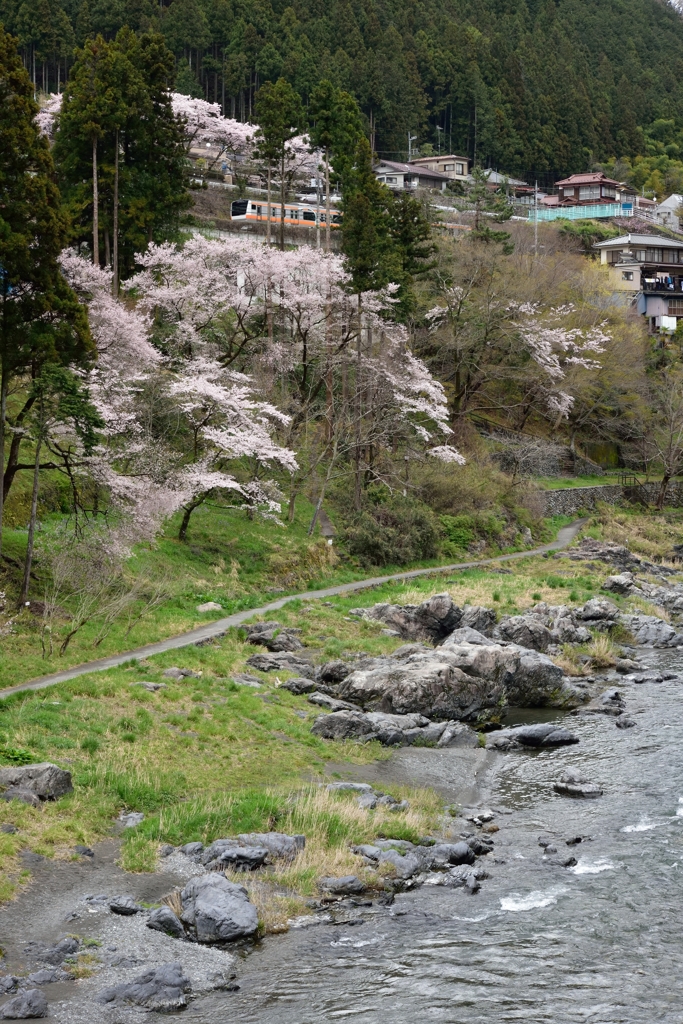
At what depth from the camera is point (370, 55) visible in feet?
319

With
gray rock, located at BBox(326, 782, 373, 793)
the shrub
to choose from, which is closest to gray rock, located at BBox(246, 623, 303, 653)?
gray rock, located at BBox(326, 782, 373, 793)

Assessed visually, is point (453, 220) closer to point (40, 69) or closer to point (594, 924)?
point (40, 69)

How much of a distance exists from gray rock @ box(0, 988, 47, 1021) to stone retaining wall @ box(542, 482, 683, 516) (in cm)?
4460

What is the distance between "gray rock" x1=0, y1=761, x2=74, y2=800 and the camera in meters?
14.4

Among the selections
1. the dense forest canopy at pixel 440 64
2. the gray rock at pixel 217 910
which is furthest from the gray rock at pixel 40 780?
the dense forest canopy at pixel 440 64

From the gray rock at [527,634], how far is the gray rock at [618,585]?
8.50 m

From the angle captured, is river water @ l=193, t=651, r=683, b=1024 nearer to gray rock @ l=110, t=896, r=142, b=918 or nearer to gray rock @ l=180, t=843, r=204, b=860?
gray rock @ l=110, t=896, r=142, b=918

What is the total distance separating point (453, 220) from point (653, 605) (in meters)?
48.1

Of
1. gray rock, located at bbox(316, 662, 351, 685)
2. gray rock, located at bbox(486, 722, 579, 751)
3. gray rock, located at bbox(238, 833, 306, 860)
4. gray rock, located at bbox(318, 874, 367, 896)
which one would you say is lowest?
gray rock, located at bbox(486, 722, 579, 751)

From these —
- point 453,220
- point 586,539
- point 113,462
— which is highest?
point 453,220

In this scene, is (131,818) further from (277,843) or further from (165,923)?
(165,923)

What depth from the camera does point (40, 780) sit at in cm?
1448

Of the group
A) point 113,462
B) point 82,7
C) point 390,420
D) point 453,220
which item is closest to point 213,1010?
point 113,462

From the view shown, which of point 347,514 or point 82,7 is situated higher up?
point 82,7
